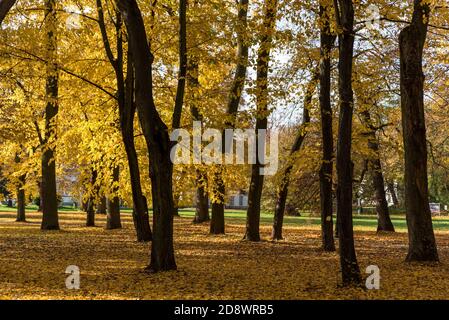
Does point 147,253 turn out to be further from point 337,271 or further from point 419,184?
point 419,184

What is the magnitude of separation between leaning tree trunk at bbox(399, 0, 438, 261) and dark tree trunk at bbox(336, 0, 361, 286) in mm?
4288

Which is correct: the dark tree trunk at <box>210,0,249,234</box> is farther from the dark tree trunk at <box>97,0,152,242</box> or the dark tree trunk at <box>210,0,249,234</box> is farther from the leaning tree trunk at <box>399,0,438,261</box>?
the leaning tree trunk at <box>399,0,438,261</box>

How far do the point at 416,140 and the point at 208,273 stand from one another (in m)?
5.84

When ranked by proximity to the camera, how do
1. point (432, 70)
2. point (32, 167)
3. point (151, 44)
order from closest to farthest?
point (151, 44) < point (432, 70) < point (32, 167)

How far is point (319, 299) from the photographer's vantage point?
8.30m

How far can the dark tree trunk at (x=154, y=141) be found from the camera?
10406 millimetres

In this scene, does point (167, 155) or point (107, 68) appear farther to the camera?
point (107, 68)

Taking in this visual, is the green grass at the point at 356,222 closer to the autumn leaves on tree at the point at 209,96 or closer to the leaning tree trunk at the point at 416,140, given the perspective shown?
the autumn leaves on tree at the point at 209,96

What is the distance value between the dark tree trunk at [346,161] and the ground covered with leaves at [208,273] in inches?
18.0

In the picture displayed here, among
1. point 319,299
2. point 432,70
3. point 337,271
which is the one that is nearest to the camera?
point 319,299

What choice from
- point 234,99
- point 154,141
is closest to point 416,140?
point 154,141

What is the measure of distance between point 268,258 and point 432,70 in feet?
38.4
